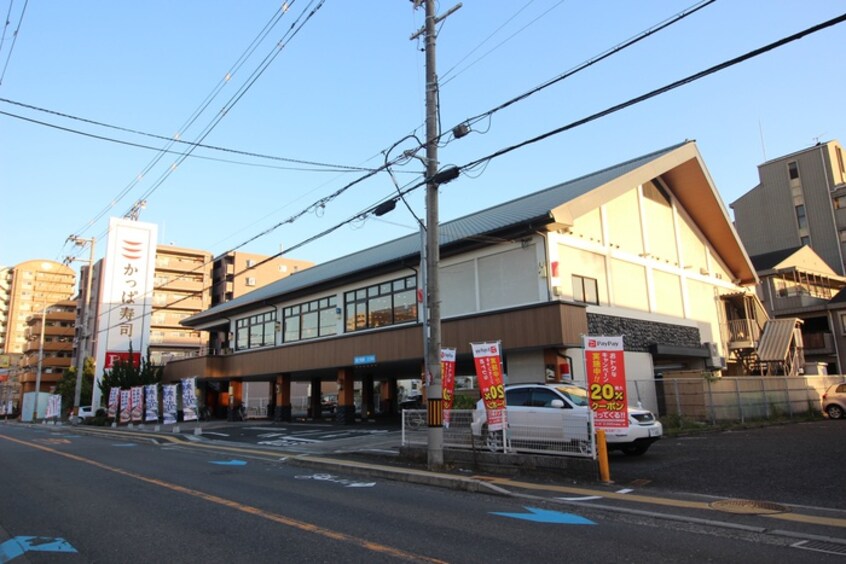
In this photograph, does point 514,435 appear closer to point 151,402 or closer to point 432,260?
point 432,260

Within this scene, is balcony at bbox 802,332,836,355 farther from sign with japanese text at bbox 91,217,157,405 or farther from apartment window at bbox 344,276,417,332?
sign with japanese text at bbox 91,217,157,405

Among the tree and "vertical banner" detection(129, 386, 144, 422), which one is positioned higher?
the tree

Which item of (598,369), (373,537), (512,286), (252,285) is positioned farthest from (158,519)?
(252,285)

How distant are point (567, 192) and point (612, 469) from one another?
13.7 metres

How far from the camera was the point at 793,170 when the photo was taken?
49.1 meters

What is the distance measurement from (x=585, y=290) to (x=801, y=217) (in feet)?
125

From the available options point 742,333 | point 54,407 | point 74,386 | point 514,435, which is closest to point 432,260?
point 514,435

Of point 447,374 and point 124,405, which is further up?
point 447,374

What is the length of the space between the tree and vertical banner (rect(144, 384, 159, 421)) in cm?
3165

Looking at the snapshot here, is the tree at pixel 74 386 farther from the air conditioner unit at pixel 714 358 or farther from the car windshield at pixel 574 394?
the car windshield at pixel 574 394

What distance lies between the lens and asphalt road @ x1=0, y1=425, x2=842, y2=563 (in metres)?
5.99

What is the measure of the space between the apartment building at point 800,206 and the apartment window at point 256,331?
4294 centimetres

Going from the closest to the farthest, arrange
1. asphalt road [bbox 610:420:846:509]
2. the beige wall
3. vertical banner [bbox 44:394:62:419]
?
asphalt road [bbox 610:420:846:509] < the beige wall < vertical banner [bbox 44:394:62:419]

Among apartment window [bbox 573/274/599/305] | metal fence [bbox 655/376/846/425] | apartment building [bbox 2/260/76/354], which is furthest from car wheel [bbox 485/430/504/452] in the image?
apartment building [bbox 2/260/76/354]
